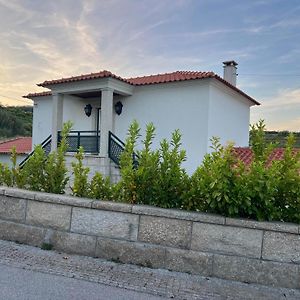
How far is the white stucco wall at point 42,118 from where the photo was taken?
1564 cm

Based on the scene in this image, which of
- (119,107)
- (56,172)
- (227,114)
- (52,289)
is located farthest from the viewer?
(119,107)

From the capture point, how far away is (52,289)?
2.98 m

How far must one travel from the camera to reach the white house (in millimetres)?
11398

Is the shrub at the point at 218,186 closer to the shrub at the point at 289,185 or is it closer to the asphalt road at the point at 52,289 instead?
the shrub at the point at 289,185

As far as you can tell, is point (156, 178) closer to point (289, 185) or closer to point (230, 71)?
point (289, 185)

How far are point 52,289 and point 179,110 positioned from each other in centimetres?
952

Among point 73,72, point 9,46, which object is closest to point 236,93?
point 73,72

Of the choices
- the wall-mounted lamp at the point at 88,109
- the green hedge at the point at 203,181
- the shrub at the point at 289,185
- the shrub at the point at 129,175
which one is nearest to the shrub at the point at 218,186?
the green hedge at the point at 203,181

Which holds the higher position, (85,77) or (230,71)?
(230,71)

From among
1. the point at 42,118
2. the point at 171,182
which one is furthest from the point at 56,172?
the point at 42,118

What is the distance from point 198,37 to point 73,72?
741 cm

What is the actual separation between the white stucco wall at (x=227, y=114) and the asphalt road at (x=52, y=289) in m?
7.95

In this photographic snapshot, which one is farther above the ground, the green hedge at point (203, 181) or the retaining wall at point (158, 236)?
Answer: the green hedge at point (203, 181)

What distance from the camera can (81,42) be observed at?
36.3ft
